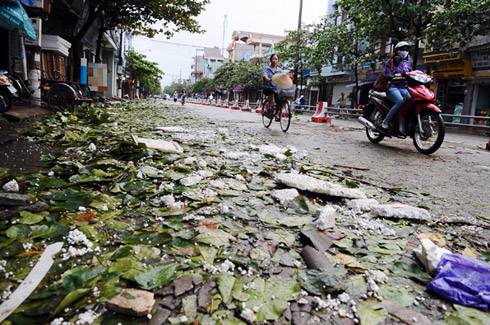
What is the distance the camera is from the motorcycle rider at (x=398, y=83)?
5285 millimetres

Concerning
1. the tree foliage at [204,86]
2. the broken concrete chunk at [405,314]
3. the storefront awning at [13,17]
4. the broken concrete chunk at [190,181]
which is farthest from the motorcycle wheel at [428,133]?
the tree foliage at [204,86]

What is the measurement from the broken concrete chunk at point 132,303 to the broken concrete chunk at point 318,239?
0.79 metres

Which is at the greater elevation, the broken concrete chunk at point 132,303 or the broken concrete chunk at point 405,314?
the broken concrete chunk at point 132,303

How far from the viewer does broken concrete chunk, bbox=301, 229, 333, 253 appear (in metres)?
1.56

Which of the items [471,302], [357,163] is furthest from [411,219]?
[357,163]

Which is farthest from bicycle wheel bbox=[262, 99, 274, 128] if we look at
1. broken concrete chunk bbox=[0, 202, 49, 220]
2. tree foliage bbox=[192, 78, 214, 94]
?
tree foliage bbox=[192, 78, 214, 94]

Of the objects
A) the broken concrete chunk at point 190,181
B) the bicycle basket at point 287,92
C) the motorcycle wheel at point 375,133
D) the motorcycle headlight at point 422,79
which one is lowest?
the broken concrete chunk at point 190,181

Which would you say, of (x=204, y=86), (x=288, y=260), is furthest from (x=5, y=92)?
(x=204, y=86)

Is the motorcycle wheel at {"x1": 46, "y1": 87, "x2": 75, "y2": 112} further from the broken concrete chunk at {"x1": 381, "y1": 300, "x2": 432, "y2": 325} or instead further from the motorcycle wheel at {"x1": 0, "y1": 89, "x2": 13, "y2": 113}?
the broken concrete chunk at {"x1": 381, "y1": 300, "x2": 432, "y2": 325}

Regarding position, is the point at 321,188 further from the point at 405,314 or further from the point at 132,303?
the point at 132,303

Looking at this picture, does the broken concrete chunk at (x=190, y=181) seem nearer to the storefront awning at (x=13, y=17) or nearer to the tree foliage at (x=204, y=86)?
the storefront awning at (x=13, y=17)

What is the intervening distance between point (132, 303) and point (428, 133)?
507 centimetres

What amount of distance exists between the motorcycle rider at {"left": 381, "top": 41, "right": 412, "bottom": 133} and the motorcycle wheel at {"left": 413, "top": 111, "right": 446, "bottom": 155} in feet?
1.30

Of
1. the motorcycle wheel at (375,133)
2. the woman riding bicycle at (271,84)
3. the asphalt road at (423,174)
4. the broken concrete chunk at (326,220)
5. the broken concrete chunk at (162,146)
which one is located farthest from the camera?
the woman riding bicycle at (271,84)
